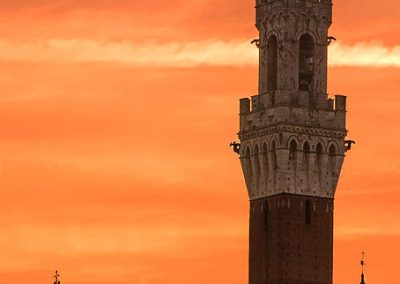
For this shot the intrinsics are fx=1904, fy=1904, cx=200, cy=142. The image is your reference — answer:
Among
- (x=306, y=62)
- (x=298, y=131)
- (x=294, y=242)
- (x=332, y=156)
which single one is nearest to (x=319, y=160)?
(x=332, y=156)

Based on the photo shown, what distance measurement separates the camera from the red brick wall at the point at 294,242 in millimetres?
Answer: 145625

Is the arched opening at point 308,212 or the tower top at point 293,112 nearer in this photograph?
the arched opening at point 308,212

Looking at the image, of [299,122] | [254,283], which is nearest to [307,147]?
[299,122]

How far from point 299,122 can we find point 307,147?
205cm

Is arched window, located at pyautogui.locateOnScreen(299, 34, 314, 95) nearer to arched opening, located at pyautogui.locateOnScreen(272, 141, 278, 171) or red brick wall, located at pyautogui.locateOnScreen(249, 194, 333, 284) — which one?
arched opening, located at pyautogui.locateOnScreen(272, 141, 278, 171)

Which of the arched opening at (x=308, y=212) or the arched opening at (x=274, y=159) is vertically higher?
the arched opening at (x=274, y=159)

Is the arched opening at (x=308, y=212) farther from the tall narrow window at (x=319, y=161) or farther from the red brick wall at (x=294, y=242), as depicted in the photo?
the tall narrow window at (x=319, y=161)

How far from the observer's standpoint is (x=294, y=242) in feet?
479

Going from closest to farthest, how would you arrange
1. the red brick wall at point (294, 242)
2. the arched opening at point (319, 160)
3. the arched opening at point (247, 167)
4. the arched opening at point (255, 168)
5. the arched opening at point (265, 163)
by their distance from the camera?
the red brick wall at point (294, 242), the arched opening at point (319, 160), the arched opening at point (265, 163), the arched opening at point (255, 168), the arched opening at point (247, 167)

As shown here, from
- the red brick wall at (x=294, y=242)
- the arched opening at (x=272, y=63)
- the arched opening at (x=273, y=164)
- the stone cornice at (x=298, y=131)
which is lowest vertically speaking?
the red brick wall at (x=294, y=242)

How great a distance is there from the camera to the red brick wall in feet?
478

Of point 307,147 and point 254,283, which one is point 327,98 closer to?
point 307,147

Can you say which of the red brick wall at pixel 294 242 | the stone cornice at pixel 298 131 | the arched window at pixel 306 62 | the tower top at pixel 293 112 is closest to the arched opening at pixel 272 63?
the tower top at pixel 293 112

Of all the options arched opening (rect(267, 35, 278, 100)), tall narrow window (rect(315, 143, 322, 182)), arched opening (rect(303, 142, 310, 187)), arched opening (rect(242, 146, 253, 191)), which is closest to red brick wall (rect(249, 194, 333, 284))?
arched opening (rect(303, 142, 310, 187))
